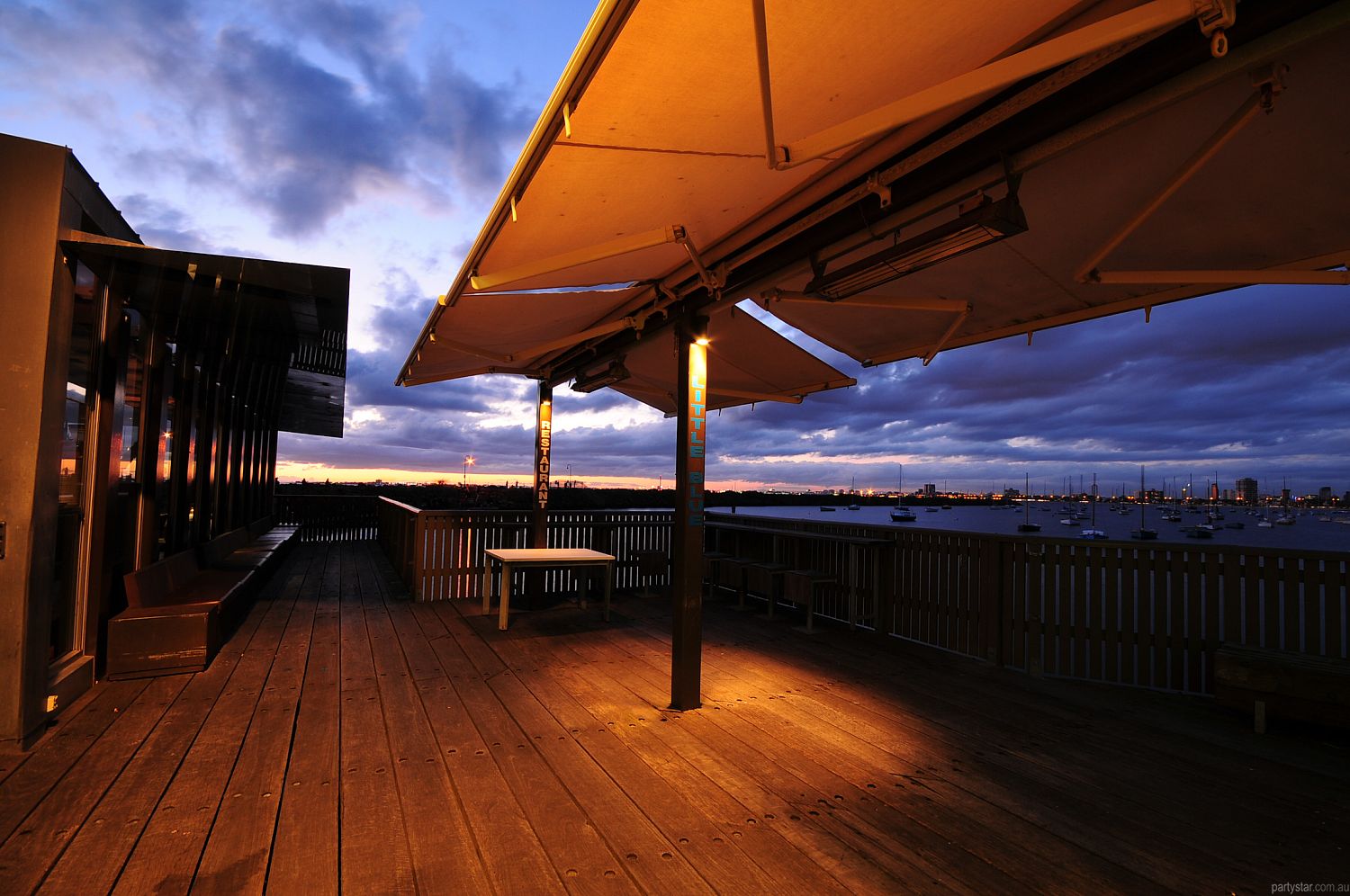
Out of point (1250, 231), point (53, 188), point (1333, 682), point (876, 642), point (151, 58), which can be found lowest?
point (876, 642)

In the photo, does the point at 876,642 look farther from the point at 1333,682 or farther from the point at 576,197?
the point at 576,197

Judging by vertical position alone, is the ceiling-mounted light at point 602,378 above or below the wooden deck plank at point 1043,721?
above

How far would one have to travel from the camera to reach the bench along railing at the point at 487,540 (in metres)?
7.59

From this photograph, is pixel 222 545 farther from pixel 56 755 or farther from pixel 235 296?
pixel 56 755

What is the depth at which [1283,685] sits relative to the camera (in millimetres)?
3717

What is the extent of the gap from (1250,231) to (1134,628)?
3.28 m

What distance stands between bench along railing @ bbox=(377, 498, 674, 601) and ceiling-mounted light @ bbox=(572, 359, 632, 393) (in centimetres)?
215

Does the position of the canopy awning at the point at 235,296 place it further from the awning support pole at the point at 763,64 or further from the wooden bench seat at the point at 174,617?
the awning support pole at the point at 763,64

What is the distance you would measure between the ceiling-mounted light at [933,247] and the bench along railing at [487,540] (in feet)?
18.7

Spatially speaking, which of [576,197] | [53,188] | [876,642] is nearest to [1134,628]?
[876,642]

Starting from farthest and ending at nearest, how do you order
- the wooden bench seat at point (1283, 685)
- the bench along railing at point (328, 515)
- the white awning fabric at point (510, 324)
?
the bench along railing at point (328, 515), the white awning fabric at point (510, 324), the wooden bench seat at point (1283, 685)

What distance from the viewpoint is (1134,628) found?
15.3ft

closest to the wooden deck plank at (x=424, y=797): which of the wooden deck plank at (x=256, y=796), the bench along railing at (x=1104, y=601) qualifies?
the wooden deck plank at (x=256, y=796)

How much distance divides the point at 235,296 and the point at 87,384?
1.13 m
